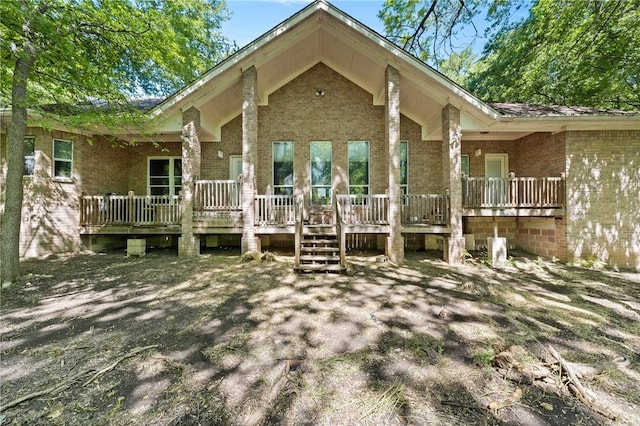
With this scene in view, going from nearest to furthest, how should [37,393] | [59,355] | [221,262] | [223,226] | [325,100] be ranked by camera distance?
[37,393], [59,355], [221,262], [223,226], [325,100]

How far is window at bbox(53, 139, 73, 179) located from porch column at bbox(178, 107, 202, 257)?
4623 mm

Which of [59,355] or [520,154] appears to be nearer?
[59,355]

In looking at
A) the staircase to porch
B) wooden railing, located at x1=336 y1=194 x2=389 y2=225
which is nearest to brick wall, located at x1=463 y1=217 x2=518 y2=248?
wooden railing, located at x1=336 y1=194 x2=389 y2=225

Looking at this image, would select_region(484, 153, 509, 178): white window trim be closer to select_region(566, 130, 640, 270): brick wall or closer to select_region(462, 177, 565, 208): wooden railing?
select_region(462, 177, 565, 208): wooden railing

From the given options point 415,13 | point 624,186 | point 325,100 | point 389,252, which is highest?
point 415,13

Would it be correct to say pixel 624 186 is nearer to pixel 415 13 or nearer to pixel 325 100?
pixel 415 13

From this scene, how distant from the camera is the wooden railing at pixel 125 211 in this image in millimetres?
9445

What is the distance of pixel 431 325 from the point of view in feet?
13.9

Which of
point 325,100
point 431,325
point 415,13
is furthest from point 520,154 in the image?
point 431,325

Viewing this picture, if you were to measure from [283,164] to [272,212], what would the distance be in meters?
3.06

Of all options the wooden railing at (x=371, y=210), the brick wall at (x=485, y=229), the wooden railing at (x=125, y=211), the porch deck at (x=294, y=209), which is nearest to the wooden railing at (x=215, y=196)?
the porch deck at (x=294, y=209)

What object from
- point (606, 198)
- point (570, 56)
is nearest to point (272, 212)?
point (606, 198)

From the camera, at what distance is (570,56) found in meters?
11.5

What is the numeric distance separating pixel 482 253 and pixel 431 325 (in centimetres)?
731
